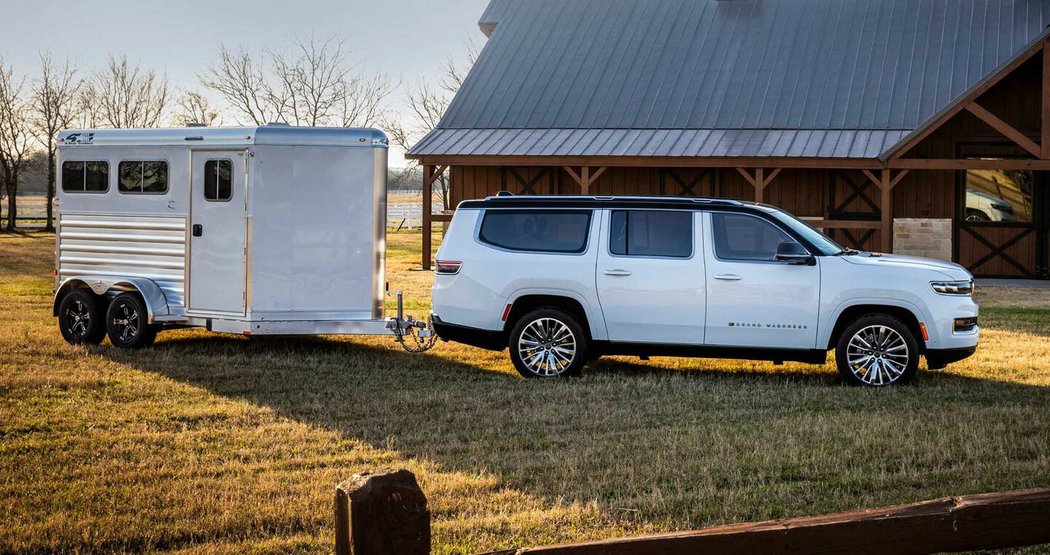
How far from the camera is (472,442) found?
8531mm

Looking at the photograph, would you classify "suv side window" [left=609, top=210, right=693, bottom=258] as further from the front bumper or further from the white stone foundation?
the white stone foundation

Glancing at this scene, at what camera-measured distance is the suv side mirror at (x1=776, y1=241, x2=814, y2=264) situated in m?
11.3

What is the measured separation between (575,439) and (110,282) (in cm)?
727

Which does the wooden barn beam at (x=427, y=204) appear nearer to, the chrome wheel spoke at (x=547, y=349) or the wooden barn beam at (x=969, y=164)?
the wooden barn beam at (x=969, y=164)

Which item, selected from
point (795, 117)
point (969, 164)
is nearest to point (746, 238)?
point (969, 164)

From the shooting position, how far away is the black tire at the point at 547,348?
39.0 ft

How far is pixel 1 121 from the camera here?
51000 millimetres

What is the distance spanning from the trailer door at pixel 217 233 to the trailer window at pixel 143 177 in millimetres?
447

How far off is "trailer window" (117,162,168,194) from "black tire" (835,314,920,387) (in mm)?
7413

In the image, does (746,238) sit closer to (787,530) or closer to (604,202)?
(604,202)

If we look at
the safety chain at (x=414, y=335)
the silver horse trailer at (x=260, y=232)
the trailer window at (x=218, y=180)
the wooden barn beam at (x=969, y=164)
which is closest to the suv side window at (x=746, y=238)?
the safety chain at (x=414, y=335)

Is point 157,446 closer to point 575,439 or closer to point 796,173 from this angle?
point 575,439

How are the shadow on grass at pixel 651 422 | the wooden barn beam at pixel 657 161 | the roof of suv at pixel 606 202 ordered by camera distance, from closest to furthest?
1. the shadow on grass at pixel 651 422
2. the roof of suv at pixel 606 202
3. the wooden barn beam at pixel 657 161

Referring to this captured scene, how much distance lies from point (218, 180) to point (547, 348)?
4.08 meters
